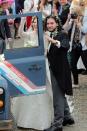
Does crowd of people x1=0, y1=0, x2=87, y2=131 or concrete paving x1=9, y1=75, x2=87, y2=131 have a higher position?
crowd of people x1=0, y1=0, x2=87, y2=131

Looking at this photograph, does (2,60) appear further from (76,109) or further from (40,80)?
(76,109)

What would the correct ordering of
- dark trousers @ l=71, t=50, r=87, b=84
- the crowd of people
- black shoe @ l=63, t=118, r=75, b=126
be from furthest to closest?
1. dark trousers @ l=71, t=50, r=87, b=84
2. black shoe @ l=63, t=118, r=75, b=126
3. the crowd of people

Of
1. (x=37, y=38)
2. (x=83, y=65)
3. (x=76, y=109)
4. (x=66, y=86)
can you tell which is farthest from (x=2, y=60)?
(x=83, y=65)

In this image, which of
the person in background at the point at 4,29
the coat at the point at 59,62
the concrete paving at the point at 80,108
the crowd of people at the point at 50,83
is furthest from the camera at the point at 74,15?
the coat at the point at 59,62

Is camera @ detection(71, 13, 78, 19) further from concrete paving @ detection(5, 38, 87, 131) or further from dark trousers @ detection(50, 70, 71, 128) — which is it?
dark trousers @ detection(50, 70, 71, 128)

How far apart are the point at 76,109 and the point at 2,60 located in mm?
2944

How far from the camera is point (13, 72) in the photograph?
6203 millimetres

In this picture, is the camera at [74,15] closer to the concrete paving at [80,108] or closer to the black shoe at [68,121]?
the concrete paving at [80,108]

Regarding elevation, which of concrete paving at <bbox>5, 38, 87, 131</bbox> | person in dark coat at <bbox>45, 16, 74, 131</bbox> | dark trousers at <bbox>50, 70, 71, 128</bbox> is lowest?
concrete paving at <bbox>5, 38, 87, 131</bbox>

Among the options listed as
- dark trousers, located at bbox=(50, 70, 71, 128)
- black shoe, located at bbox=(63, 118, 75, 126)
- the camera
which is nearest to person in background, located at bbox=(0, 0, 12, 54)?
dark trousers, located at bbox=(50, 70, 71, 128)

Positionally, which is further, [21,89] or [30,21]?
[30,21]

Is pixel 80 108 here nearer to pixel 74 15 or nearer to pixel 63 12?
pixel 74 15

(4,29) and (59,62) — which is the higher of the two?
(4,29)

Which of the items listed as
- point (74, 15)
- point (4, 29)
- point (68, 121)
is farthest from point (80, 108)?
point (74, 15)
